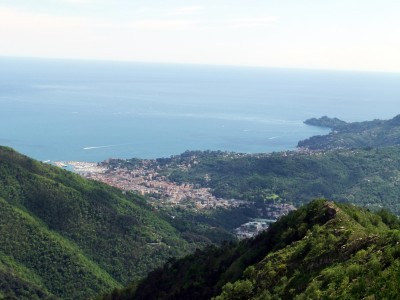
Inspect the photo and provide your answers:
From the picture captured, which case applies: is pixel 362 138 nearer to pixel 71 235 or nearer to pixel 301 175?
pixel 301 175

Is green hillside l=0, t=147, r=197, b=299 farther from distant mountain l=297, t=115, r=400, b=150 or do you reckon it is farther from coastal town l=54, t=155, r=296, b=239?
distant mountain l=297, t=115, r=400, b=150

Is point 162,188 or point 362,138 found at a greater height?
point 362,138

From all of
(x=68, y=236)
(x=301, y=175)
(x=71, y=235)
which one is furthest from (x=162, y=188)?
(x=68, y=236)

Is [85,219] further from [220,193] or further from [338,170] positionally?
[338,170]

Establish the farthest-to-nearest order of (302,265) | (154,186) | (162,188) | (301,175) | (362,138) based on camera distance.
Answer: (362,138)
(301,175)
(154,186)
(162,188)
(302,265)

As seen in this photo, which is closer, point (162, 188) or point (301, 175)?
point (162, 188)

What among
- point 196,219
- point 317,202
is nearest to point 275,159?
point 196,219

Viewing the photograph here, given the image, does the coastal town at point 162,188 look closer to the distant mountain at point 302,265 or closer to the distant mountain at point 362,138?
the distant mountain at point 362,138

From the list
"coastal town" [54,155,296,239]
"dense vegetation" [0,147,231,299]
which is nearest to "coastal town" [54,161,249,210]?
"coastal town" [54,155,296,239]
